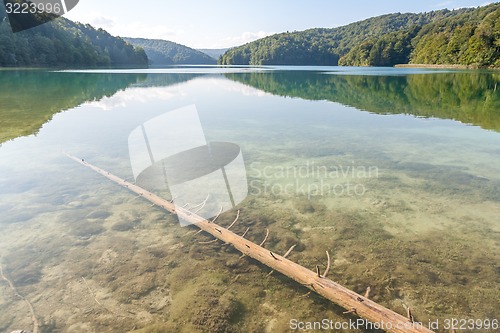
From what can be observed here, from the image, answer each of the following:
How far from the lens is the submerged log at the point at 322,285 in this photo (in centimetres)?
453

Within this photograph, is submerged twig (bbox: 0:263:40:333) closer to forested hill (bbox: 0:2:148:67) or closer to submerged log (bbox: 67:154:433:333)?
submerged log (bbox: 67:154:433:333)

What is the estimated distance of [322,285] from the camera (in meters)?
5.35

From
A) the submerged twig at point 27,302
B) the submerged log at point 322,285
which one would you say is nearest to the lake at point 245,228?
the submerged twig at point 27,302

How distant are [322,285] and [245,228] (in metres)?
2.98

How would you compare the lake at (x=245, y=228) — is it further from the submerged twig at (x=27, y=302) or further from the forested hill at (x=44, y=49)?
the forested hill at (x=44, y=49)

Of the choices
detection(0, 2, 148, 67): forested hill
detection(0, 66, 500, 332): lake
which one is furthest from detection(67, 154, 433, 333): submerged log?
detection(0, 2, 148, 67): forested hill

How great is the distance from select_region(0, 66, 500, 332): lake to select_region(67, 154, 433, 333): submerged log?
20 centimetres

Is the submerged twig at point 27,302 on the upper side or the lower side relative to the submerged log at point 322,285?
lower

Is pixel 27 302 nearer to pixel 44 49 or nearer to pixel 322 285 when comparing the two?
pixel 322 285

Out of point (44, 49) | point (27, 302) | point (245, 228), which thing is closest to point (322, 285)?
point (245, 228)

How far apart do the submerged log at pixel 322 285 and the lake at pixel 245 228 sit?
0.20 meters

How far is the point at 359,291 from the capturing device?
569 centimetres

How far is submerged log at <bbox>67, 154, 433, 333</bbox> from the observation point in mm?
4531

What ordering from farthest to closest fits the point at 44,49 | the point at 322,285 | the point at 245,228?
the point at 44,49
the point at 245,228
the point at 322,285
